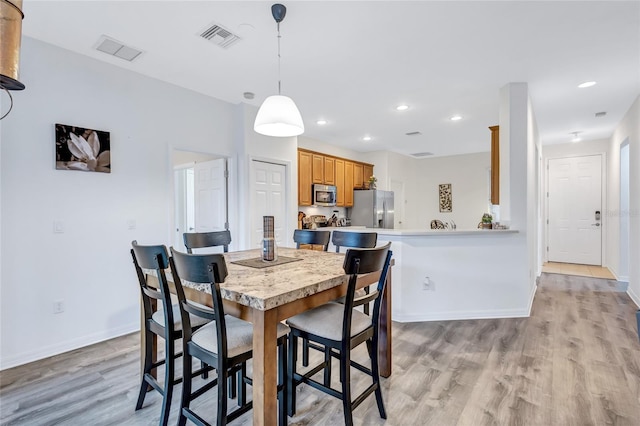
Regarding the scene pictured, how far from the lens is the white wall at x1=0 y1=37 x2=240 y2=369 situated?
96.8 inches

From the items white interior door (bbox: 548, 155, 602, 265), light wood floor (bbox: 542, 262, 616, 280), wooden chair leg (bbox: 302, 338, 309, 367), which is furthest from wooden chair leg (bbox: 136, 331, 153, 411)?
white interior door (bbox: 548, 155, 602, 265)

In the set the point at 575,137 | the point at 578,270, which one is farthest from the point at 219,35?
the point at 578,270

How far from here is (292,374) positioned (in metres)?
Result: 1.80

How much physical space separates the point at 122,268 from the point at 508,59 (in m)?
4.13

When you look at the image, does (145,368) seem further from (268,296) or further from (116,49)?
(116,49)

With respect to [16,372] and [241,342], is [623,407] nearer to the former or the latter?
[241,342]

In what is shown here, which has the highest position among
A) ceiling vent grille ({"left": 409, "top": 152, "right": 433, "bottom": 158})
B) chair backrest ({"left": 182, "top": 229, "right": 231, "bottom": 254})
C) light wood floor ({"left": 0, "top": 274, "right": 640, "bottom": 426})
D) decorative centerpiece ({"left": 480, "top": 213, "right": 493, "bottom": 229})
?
ceiling vent grille ({"left": 409, "top": 152, "right": 433, "bottom": 158})

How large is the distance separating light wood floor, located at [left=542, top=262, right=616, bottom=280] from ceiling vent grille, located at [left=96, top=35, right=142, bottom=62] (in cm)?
A: 698

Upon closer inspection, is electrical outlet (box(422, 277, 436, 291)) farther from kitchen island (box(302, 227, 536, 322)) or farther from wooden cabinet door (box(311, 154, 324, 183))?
wooden cabinet door (box(311, 154, 324, 183))

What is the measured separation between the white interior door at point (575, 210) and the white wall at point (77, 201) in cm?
695

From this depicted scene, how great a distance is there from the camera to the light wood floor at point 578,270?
5.36 metres

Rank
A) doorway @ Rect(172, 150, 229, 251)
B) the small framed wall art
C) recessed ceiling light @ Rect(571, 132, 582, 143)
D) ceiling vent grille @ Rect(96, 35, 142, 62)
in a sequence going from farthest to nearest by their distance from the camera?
the small framed wall art < recessed ceiling light @ Rect(571, 132, 582, 143) < doorway @ Rect(172, 150, 229, 251) < ceiling vent grille @ Rect(96, 35, 142, 62)

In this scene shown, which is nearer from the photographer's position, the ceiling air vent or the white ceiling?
the white ceiling

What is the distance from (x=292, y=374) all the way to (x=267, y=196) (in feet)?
9.59
